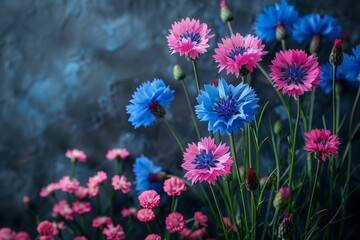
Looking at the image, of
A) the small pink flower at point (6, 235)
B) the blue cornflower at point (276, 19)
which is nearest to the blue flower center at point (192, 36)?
the blue cornflower at point (276, 19)

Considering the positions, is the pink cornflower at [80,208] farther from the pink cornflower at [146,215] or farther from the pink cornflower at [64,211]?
the pink cornflower at [146,215]

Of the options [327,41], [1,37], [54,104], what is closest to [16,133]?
[54,104]

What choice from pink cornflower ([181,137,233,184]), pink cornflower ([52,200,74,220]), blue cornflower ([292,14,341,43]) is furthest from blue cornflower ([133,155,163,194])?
blue cornflower ([292,14,341,43])

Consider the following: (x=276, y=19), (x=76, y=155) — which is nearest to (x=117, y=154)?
(x=76, y=155)

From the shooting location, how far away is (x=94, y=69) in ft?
4.65

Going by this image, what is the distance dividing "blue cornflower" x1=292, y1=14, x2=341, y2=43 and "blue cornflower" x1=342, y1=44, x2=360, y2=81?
0.11 metres

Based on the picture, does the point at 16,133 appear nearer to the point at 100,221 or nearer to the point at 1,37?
the point at 1,37

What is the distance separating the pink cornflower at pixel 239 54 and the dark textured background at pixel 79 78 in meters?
0.54

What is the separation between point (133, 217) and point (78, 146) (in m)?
0.29

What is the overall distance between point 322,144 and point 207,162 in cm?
20

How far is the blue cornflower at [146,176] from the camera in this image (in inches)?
44.7

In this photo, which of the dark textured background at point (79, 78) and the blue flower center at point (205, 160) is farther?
the dark textured background at point (79, 78)

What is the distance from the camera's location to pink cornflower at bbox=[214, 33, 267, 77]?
2.56ft

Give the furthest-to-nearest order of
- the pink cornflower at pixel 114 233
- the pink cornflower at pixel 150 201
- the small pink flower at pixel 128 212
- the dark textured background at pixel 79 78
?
1. the dark textured background at pixel 79 78
2. the small pink flower at pixel 128 212
3. the pink cornflower at pixel 114 233
4. the pink cornflower at pixel 150 201
